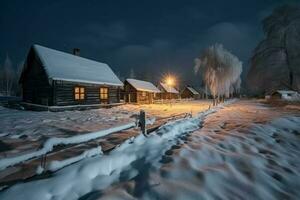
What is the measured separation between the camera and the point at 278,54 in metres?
25.0

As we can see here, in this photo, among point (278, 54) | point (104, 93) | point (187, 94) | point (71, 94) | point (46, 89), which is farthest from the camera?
point (187, 94)

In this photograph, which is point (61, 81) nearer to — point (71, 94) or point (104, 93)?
point (71, 94)

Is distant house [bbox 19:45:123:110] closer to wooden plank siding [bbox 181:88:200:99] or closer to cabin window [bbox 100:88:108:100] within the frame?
cabin window [bbox 100:88:108:100]

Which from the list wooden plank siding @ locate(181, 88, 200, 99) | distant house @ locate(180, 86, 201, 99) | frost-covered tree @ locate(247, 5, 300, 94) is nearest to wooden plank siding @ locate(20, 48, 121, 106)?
frost-covered tree @ locate(247, 5, 300, 94)

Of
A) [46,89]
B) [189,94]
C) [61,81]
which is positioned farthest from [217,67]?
[189,94]

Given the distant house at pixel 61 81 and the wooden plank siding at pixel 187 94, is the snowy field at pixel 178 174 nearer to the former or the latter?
the distant house at pixel 61 81

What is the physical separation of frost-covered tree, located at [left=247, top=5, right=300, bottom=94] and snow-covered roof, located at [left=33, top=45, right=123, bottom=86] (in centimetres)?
1969

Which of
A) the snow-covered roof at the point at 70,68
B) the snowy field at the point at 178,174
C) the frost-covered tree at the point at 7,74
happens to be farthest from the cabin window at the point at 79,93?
the frost-covered tree at the point at 7,74

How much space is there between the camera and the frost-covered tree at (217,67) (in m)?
33.0

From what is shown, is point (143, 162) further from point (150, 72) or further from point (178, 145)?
point (150, 72)

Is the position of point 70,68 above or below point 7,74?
below

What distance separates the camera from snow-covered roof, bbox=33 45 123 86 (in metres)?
18.4

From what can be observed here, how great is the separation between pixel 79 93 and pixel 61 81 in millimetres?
2608

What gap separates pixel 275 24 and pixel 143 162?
94.1 ft
